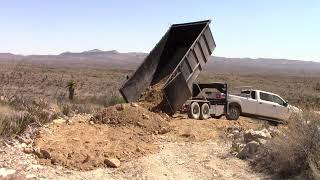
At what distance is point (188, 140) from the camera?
1450 centimetres

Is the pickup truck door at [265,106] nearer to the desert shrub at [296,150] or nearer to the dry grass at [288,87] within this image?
the dry grass at [288,87]

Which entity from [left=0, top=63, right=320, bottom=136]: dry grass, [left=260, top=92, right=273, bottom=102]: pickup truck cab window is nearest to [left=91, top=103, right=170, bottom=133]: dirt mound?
[left=0, top=63, right=320, bottom=136]: dry grass

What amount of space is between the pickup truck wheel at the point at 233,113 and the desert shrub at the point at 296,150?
9.76 metres

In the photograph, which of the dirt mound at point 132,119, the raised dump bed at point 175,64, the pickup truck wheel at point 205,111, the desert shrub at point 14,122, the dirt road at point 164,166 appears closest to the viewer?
the dirt road at point 164,166

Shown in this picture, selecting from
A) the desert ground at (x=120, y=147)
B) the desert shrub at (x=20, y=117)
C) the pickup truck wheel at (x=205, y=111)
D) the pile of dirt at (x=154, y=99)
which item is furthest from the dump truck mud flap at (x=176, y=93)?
the desert shrub at (x=20, y=117)

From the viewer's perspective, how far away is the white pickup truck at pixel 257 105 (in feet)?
70.3

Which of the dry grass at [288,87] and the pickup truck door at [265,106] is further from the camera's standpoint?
the dry grass at [288,87]

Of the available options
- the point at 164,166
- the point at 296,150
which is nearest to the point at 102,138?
the point at 164,166

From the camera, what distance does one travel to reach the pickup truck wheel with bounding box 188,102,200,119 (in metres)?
19.2

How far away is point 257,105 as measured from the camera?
22266 mm

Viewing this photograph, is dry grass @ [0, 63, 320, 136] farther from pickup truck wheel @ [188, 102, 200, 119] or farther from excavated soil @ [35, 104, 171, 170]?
pickup truck wheel @ [188, 102, 200, 119]

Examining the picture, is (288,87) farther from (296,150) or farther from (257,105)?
(296,150)

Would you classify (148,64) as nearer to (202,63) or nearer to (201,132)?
(202,63)

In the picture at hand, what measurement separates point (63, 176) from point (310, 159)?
4.74 m
